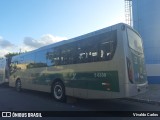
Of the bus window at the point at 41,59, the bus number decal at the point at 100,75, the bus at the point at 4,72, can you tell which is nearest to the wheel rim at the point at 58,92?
the bus window at the point at 41,59

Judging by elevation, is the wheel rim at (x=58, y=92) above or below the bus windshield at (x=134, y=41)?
below

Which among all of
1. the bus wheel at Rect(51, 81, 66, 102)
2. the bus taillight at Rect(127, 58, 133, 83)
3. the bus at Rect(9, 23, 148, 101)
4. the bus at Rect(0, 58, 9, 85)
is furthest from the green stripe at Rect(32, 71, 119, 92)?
the bus at Rect(0, 58, 9, 85)

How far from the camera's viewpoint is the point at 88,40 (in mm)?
11859

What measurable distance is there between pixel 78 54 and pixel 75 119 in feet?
14.0

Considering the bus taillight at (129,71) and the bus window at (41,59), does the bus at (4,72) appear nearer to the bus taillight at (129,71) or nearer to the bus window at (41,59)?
the bus window at (41,59)

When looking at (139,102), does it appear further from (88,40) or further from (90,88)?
(88,40)

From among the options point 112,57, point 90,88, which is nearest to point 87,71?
point 90,88

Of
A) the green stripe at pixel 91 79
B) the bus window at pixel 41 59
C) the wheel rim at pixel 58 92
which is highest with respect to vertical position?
the bus window at pixel 41 59

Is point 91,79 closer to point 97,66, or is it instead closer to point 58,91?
point 97,66

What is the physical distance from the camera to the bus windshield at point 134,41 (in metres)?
10.8

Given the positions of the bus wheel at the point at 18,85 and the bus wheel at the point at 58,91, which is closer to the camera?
the bus wheel at the point at 58,91

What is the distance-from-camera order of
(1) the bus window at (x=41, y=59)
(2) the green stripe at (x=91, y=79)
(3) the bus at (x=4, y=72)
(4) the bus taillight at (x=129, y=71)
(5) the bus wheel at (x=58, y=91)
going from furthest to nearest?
(3) the bus at (x=4, y=72) < (1) the bus window at (x=41, y=59) < (5) the bus wheel at (x=58, y=91) < (2) the green stripe at (x=91, y=79) < (4) the bus taillight at (x=129, y=71)

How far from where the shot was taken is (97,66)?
36.4 feet

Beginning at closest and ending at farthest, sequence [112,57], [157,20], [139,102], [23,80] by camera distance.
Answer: [112,57]
[139,102]
[23,80]
[157,20]
